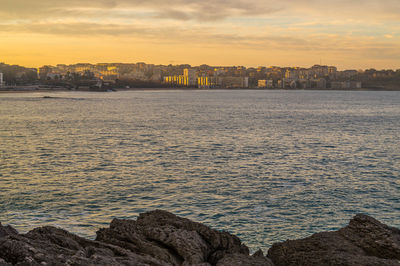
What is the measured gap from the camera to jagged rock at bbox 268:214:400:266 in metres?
8.55

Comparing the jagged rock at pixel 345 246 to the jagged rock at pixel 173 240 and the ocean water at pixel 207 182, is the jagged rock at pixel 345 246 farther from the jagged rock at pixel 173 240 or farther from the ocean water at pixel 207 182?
the ocean water at pixel 207 182

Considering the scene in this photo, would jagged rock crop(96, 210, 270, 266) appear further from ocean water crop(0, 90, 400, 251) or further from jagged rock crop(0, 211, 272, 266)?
ocean water crop(0, 90, 400, 251)

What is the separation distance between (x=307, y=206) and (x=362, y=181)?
19.3 ft

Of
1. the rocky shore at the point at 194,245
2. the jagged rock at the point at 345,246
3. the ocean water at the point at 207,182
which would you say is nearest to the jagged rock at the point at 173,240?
the rocky shore at the point at 194,245

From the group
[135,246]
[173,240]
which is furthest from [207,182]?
[135,246]

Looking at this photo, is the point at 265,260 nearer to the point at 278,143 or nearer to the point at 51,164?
the point at 51,164

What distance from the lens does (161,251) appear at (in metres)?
8.66

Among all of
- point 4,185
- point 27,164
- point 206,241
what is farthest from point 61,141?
point 206,241

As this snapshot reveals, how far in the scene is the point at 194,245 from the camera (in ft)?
29.3

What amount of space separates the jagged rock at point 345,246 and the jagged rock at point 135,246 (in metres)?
0.66


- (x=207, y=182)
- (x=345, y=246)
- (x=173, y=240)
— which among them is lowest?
(x=207, y=182)

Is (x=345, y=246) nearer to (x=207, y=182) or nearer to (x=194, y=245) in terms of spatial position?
(x=194, y=245)

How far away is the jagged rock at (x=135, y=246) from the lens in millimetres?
6594

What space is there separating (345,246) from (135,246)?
→ 4.37 m
